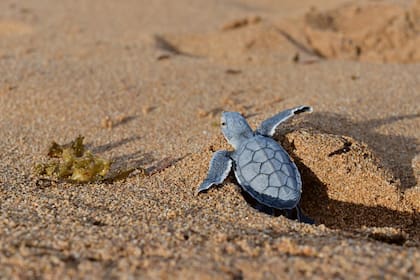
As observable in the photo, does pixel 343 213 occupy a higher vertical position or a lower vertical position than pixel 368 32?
lower

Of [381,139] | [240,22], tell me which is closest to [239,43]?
[240,22]

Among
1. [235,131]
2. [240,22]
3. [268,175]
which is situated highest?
[240,22]

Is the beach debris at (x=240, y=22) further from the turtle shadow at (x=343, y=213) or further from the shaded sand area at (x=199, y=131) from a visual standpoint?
the turtle shadow at (x=343, y=213)

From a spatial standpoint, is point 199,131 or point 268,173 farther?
point 199,131

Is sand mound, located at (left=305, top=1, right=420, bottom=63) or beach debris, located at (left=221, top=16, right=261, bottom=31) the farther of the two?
beach debris, located at (left=221, top=16, right=261, bottom=31)

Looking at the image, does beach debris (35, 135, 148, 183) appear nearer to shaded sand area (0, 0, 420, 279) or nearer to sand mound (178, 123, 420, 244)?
shaded sand area (0, 0, 420, 279)

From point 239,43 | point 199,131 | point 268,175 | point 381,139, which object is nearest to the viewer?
point 268,175

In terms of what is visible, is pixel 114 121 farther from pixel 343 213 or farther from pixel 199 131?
pixel 343 213

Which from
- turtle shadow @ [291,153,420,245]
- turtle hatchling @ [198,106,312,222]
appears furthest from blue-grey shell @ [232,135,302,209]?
turtle shadow @ [291,153,420,245]
